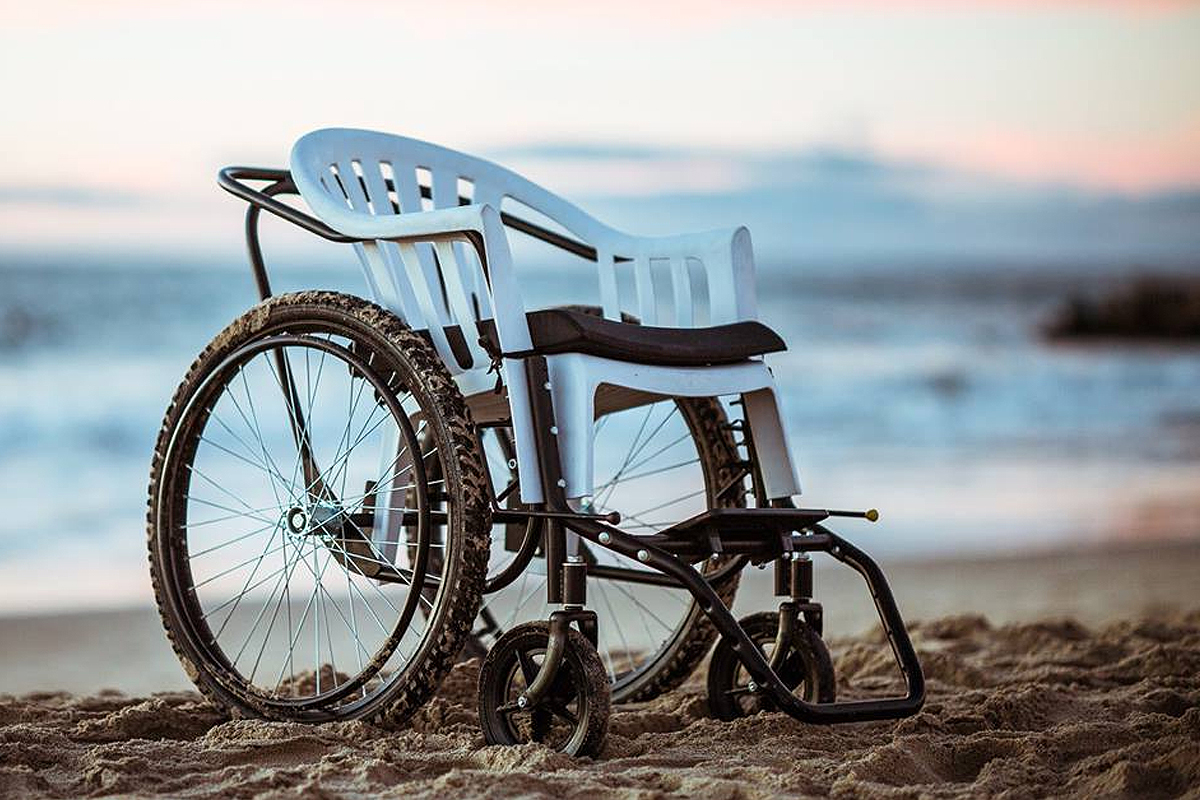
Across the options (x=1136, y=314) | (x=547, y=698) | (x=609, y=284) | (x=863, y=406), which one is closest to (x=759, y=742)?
(x=547, y=698)

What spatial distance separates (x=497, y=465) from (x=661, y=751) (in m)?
1.19

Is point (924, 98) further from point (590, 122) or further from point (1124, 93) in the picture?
point (590, 122)

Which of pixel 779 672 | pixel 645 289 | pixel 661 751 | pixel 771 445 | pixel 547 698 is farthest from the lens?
pixel 645 289

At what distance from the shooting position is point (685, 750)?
8.53 ft

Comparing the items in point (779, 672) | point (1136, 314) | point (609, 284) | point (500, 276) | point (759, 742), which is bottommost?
point (759, 742)

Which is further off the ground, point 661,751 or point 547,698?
point 547,698

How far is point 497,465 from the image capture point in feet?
12.0

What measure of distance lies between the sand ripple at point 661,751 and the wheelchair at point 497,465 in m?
0.08

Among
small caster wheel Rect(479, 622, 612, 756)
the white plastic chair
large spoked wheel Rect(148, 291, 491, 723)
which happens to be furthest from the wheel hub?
small caster wheel Rect(479, 622, 612, 756)

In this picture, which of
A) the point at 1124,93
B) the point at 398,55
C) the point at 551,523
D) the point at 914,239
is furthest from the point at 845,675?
the point at 914,239

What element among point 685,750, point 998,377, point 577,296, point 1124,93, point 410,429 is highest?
point 1124,93

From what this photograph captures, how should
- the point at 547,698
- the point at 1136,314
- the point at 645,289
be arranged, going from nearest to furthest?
the point at 547,698 < the point at 645,289 < the point at 1136,314

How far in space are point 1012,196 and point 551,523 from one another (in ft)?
52.0

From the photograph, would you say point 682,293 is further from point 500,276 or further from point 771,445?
point 500,276
